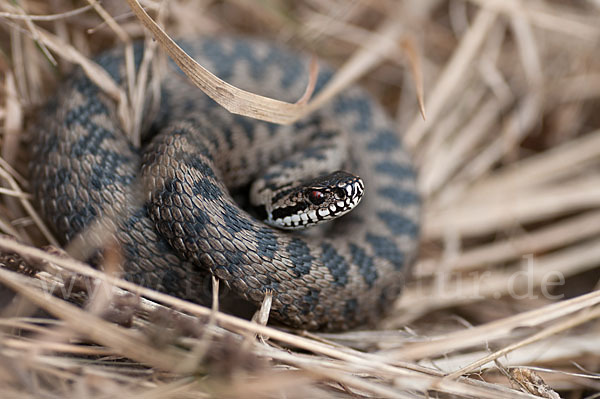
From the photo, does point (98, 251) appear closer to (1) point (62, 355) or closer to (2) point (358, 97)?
(1) point (62, 355)

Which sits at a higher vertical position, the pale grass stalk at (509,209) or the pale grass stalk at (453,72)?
the pale grass stalk at (453,72)

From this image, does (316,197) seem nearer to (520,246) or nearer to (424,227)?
(424,227)

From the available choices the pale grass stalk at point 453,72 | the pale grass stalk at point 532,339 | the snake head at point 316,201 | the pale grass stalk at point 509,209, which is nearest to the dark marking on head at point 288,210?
the snake head at point 316,201

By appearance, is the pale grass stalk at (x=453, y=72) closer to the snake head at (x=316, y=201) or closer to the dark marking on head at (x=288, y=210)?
the snake head at (x=316, y=201)

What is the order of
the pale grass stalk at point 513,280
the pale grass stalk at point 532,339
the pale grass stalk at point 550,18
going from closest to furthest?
the pale grass stalk at point 532,339 < the pale grass stalk at point 513,280 < the pale grass stalk at point 550,18

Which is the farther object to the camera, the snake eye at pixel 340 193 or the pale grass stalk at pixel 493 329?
the snake eye at pixel 340 193

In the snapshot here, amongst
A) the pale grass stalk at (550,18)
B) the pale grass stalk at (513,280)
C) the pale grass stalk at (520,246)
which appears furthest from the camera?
the pale grass stalk at (550,18)

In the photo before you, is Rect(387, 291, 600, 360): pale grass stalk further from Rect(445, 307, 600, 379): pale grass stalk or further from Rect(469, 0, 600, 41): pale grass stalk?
Rect(469, 0, 600, 41): pale grass stalk

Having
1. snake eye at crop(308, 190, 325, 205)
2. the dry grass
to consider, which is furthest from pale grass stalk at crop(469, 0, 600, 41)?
snake eye at crop(308, 190, 325, 205)

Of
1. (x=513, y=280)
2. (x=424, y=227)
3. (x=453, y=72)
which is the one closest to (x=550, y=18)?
(x=453, y=72)
